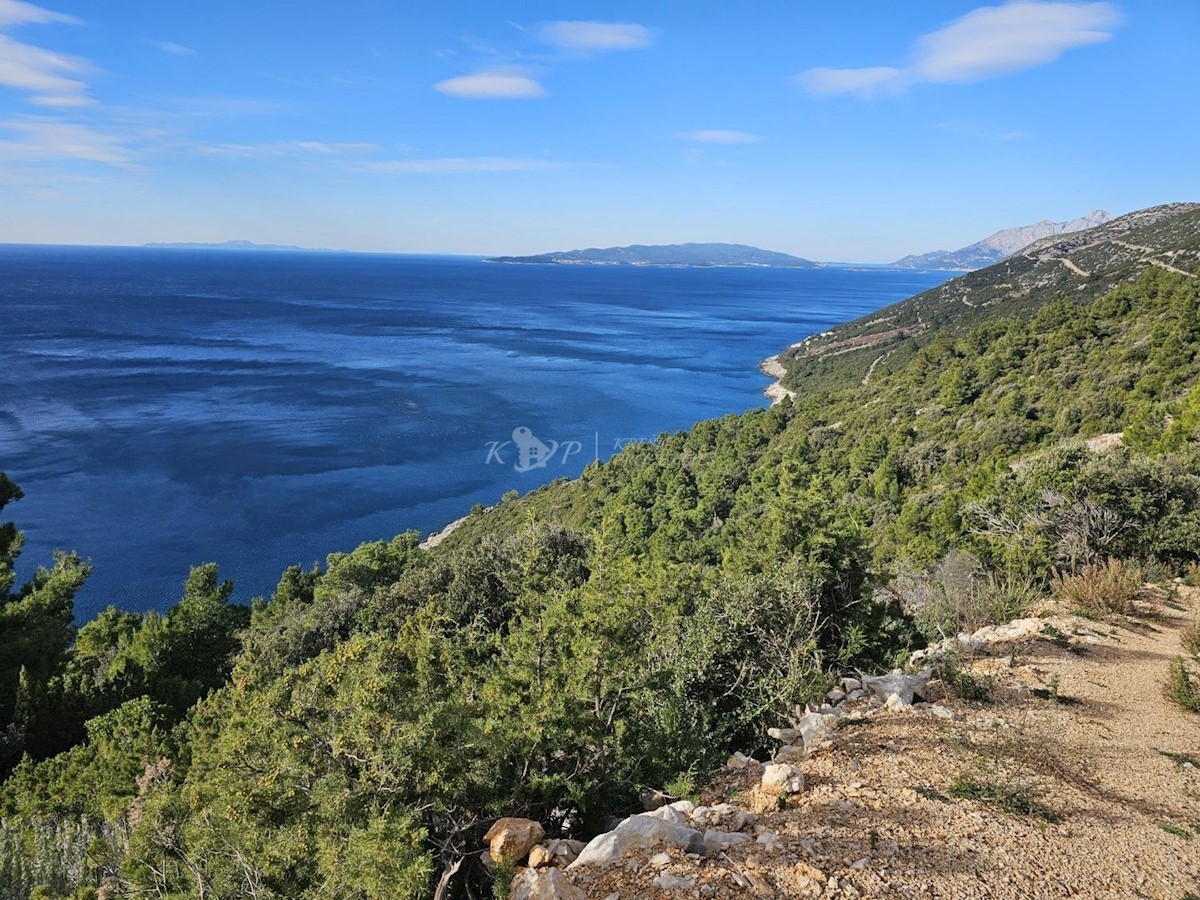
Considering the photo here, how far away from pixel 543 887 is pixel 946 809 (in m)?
3.20

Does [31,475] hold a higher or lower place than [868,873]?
lower

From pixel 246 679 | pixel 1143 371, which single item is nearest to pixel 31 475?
pixel 246 679

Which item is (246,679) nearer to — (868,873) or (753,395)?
(868,873)

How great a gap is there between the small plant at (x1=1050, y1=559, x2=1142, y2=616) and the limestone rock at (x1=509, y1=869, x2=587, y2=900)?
29.8 feet

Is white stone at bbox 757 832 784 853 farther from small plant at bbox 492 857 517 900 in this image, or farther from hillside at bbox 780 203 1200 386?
hillside at bbox 780 203 1200 386

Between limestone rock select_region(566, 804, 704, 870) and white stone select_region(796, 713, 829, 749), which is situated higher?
limestone rock select_region(566, 804, 704, 870)

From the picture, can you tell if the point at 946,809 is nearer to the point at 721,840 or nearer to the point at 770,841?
the point at 770,841

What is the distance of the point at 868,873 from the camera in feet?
15.9

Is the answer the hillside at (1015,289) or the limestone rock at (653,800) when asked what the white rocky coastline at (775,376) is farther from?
the limestone rock at (653,800)

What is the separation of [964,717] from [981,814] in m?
1.82

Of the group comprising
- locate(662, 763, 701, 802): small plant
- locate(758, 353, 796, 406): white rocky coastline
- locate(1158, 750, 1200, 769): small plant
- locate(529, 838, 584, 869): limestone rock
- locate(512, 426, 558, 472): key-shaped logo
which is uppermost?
locate(1158, 750, 1200, 769): small plant

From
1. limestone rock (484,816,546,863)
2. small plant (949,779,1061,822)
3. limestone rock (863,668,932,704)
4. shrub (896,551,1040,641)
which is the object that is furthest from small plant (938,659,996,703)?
limestone rock (484,816,546,863)

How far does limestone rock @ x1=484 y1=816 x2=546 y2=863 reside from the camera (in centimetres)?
538

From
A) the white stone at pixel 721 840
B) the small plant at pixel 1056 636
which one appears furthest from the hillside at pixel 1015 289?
the white stone at pixel 721 840
